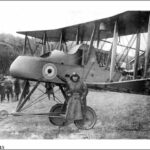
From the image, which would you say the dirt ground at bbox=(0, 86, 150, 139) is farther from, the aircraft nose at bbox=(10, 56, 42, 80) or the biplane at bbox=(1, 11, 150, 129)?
the aircraft nose at bbox=(10, 56, 42, 80)

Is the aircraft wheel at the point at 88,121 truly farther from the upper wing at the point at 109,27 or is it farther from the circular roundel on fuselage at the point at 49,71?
the upper wing at the point at 109,27

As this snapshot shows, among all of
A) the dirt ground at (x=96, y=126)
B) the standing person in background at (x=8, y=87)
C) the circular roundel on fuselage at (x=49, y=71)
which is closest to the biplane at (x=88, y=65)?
Answer: the circular roundel on fuselage at (x=49, y=71)

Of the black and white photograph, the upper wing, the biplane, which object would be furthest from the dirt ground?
the upper wing

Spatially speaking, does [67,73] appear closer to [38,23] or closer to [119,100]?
[38,23]

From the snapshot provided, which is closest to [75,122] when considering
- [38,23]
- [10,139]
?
[10,139]

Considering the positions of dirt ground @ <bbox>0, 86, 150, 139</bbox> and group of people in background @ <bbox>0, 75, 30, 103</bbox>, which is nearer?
dirt ground @ <bbox>0, 86, 150, 139</bbox>

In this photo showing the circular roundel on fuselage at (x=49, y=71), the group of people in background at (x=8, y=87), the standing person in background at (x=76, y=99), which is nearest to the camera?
the standing person in background at (x=76, y=99)
